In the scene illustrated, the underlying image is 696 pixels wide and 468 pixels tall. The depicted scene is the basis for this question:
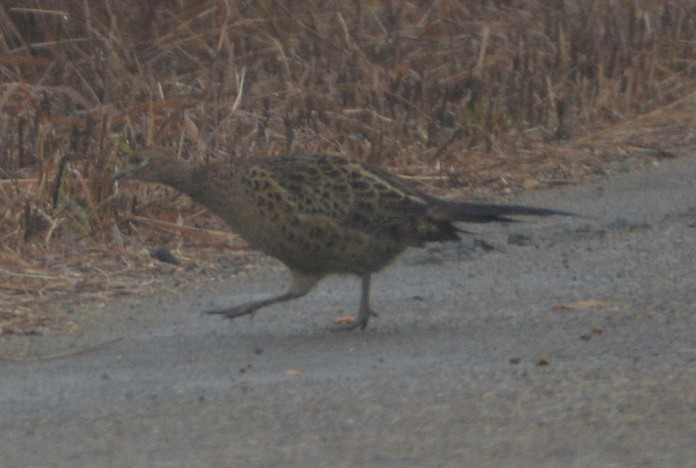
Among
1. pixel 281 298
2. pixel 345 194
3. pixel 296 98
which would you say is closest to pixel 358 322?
pixel 281 298

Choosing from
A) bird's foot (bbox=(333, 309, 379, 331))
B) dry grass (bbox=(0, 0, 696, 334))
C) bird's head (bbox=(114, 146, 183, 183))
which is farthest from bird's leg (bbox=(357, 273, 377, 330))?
dry grass (bbox=(0, 0, 696, 334))

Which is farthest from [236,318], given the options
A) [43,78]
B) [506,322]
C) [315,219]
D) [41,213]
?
[43,78]

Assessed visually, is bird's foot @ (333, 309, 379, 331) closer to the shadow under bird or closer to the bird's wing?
the shadow under bird

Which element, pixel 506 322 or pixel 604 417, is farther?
pixel 506 322

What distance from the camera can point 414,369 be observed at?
16.1 feet

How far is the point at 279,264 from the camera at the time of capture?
7168 mm

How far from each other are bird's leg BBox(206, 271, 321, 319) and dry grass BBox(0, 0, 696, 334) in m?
0.85

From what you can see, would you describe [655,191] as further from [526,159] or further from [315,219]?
[315,219]

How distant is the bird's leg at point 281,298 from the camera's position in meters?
5.93

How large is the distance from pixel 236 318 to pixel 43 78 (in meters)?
4.45

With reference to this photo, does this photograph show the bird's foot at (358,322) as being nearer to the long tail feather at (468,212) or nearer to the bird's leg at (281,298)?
the bird's leg at (281,298)

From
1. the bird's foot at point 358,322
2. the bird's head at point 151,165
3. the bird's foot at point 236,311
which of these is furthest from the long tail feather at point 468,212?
the bird's head at point 151,165

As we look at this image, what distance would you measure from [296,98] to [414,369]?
17.3 feet

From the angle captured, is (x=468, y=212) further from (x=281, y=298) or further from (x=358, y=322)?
(x=281, y=298)
